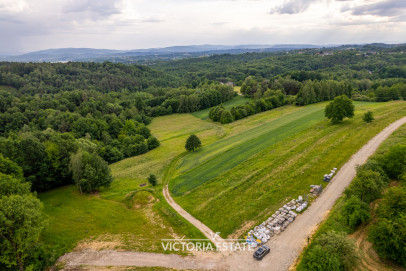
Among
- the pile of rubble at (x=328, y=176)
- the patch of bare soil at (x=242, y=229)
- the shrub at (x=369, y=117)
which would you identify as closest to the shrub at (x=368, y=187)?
the pile of rubble at (x=328, y=176)

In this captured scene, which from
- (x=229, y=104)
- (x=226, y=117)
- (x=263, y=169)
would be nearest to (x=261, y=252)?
(x=263, y=169)

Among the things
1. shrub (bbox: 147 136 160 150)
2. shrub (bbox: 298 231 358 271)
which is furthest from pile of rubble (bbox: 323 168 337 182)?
shrub (bbox: 147 136 160 150)

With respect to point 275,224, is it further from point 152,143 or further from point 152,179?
point 152,143

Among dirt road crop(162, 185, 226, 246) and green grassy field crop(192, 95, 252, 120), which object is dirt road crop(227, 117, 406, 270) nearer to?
dirt road crop(162, 185, 226, 246)

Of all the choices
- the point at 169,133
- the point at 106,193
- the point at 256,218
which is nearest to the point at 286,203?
the point at 256,218

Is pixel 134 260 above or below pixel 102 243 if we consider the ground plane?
above

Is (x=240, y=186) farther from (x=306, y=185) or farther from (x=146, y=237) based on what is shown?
(x=146, y=237)

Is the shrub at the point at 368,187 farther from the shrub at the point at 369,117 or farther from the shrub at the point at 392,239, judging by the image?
the shrub at the point at 369,117
